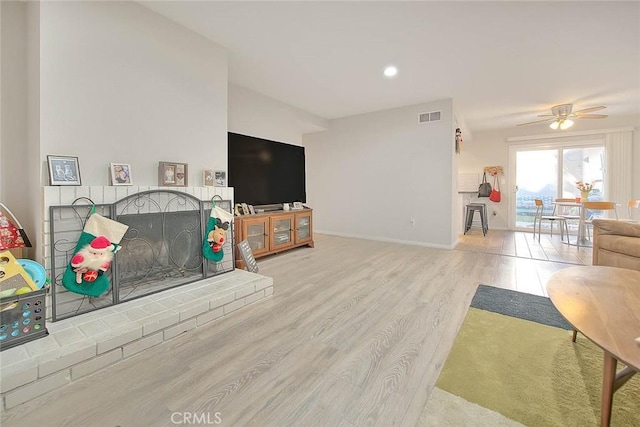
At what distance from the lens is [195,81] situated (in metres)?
2.42

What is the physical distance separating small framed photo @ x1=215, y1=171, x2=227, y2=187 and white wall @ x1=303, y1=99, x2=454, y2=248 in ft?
10.2

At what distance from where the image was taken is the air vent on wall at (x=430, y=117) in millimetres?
4277

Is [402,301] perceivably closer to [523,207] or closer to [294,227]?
[294,227]

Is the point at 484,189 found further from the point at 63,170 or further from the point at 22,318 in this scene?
the point at 22,318

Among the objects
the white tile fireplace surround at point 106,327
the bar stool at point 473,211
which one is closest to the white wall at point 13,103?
the white tile fireplace surround at point 106,327

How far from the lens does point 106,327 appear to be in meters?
1.53

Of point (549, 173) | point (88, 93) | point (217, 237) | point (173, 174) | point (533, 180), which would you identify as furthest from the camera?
point (533, 180)

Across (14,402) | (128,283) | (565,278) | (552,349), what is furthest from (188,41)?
(552,349)

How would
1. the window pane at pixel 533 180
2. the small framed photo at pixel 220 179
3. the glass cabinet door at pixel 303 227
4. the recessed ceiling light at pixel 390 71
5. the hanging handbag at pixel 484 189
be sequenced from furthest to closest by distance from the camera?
the hanging handbag at pixel 484 189 → the window pane at pixel 533 180 → the glass cabinet door at pixel 303 227 → the recessed ceiling light at pixel 390 71 → the small framed photo at pixel 220 179

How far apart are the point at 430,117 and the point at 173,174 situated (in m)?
3.90

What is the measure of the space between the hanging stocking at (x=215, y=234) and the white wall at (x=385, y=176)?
3.22 meters

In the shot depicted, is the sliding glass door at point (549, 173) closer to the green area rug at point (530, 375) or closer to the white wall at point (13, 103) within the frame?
the green area rug at point (530, 375)

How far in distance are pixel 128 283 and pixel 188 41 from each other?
211cm

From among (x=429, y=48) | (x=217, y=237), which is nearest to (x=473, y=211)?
(x=429, y=48)
